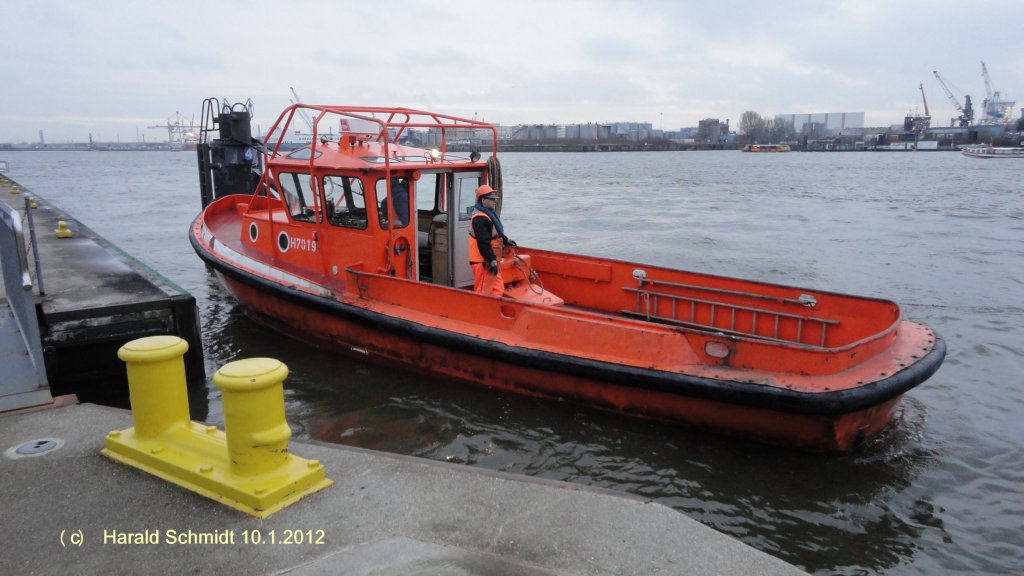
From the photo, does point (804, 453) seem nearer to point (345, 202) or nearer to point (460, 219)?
point (460, 219)

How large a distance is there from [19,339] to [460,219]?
4334 millimetres

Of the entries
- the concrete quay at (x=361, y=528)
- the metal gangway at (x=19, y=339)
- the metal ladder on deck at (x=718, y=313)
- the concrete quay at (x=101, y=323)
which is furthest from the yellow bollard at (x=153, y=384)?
the metal ladder on deck at (x=718, y=313)

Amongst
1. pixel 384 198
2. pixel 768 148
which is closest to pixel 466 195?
pixel 384 198

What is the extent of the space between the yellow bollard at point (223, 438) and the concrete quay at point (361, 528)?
75 millimetres

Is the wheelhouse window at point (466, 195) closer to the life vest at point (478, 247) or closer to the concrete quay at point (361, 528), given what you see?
the life vest at point (478, 247)

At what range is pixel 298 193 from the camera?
8148mm

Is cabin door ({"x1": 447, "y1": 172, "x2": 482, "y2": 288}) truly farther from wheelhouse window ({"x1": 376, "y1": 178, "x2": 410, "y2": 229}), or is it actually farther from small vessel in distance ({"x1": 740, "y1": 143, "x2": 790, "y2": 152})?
small vessel in distance ({"x1": 740, "y1": 143, "x2": 790, "y2": 152})

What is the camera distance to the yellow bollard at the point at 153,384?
12.0 feet

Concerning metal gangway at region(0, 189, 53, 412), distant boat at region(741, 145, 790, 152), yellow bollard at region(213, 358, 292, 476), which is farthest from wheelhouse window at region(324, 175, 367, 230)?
distant boat at region(741, 145, 790, 152)

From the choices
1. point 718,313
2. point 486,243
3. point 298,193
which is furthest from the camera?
point 298,193

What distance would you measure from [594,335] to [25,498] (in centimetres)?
424

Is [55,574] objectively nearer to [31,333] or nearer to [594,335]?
[31,333]

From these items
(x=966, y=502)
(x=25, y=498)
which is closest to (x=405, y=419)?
(x=25, y=498)

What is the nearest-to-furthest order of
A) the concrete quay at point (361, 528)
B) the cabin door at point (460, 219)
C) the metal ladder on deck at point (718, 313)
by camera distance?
the concrete quay at point (361, 528) → the metal ladder on deck at point (718, 313) → the cabin door at point (460, 219)
